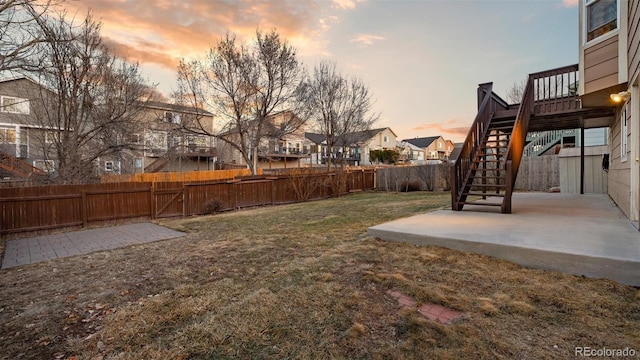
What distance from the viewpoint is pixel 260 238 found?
572 cm

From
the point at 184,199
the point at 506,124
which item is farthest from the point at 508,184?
the point at 184,199

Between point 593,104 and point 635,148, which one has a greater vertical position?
point 593,104

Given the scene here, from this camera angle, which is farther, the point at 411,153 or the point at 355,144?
the point at 411,153

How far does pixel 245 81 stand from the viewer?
15.5 metres

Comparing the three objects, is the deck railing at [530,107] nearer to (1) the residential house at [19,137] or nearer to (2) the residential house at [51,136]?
(2) the residential house at [51,136]

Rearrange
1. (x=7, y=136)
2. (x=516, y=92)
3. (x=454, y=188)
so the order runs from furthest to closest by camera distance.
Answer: (x=516, y=92)
(x=7, y=136)
(x=454, y=188)

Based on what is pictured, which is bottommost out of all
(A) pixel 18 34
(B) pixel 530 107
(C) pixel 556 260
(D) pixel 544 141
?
(C) pixel 556 260

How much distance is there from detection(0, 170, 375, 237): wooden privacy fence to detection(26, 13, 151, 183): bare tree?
7.79 ft

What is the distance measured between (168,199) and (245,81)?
332 inches

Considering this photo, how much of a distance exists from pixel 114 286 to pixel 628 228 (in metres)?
7.10

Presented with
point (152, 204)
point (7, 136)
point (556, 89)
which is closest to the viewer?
point (556, 89)

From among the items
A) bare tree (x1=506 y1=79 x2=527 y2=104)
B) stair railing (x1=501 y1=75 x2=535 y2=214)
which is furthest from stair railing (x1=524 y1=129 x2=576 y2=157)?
stair railing (x1=501 y1=75 x2=535 y2=214)

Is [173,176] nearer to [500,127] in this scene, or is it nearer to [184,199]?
[184,199]

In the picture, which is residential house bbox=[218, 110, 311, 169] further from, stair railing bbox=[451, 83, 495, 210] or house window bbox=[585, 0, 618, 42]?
house window bbox=[585, 0, 618, 42]
